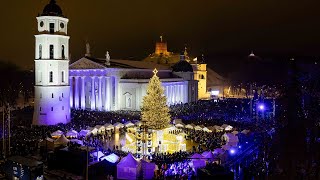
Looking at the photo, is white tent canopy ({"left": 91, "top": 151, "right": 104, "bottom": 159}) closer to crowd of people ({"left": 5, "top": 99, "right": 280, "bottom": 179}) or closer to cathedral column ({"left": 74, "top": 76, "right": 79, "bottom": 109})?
crowd of people ({"left": 5, "top": 99, "right": 280, "bottom": 179})

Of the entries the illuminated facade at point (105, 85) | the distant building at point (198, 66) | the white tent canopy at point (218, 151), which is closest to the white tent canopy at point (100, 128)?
the white tent canopy at point (218, 151)

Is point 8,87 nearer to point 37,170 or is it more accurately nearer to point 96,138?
point 96,138

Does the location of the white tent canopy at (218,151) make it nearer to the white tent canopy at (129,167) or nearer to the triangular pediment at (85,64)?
the white tent canopy at (129,167)

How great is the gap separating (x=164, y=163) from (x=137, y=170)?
7.64 feet

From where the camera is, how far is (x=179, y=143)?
3272cm

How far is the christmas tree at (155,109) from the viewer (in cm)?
3288

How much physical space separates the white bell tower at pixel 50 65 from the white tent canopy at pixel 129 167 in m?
21.4

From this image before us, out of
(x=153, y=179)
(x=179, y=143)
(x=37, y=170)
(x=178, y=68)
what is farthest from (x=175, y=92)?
(x=37, y=170)

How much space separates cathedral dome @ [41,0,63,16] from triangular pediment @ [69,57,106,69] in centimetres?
1809

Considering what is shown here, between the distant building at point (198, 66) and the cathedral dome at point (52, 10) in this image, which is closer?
the cathedral dome at point (52, 10)

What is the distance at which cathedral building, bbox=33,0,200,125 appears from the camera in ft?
137

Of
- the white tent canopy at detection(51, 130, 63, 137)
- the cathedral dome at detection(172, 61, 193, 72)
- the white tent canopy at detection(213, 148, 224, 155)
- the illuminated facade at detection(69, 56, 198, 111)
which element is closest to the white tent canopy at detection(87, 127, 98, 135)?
the white tent canopy at detection(51, 130, 63, 137)

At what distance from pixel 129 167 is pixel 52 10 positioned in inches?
959

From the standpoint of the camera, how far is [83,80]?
61375 millimetres
